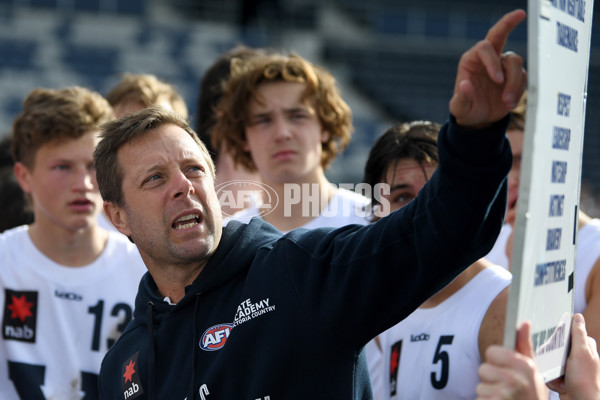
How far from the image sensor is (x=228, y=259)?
239cm

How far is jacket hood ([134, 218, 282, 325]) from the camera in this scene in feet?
7.82

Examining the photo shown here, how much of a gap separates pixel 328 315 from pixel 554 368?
558 mm

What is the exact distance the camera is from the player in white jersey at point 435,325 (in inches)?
96.0

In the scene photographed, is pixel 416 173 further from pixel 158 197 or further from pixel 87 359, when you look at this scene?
pixel 87 359

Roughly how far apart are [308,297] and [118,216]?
3.08 feet

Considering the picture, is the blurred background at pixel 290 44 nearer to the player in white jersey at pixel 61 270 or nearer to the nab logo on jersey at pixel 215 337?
the player in white jersey at pixel 61 270

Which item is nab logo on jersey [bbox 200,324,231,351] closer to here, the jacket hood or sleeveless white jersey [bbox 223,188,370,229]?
the jacket hood

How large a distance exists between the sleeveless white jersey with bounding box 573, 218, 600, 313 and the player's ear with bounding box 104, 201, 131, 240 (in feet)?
5.28

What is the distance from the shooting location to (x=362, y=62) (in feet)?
56.6

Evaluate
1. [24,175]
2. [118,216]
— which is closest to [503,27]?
[118,216]

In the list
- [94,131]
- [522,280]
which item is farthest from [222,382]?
[94,131]

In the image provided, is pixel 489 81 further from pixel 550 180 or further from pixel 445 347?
pixel 445 347

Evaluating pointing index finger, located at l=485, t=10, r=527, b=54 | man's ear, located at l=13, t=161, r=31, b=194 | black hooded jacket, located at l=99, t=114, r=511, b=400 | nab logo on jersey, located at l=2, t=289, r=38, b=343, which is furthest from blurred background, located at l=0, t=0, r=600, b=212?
pointing index finger, located at l=485, t=10, r=527, b=54

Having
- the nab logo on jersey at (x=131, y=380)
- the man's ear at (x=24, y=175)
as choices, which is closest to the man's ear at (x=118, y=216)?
the nab logo on jersey at (x=131, y=380)
